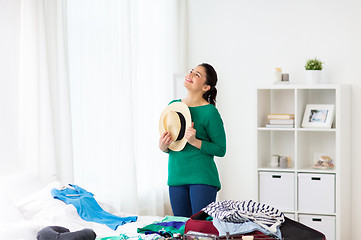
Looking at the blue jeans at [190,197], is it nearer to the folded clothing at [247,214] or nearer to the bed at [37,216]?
the bed at [37,216]

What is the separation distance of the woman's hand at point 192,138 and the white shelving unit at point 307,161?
1625 millimetres

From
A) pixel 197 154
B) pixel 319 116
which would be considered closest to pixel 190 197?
pixel 197 154

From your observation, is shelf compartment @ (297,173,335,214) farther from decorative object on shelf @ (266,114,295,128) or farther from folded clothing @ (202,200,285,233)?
folded clothing @ (202,200,285,233)

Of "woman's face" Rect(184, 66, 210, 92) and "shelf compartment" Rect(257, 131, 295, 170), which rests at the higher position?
"woman's face" Rect(184, 66, 210, 92)

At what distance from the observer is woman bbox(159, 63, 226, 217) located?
294 cm

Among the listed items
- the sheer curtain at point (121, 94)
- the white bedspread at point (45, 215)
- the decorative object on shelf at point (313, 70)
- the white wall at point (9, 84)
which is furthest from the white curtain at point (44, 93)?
the decorative object on shelf at point (313, 70)

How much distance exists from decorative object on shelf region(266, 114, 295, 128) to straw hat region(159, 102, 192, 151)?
1638 millimetres

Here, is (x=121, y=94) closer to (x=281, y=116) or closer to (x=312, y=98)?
(x=281, y=116)

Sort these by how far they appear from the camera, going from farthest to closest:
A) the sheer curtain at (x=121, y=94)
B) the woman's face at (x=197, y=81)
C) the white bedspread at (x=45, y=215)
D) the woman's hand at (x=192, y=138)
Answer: the sheer curtain at (x=121, y=94) < the woman's face at (x=197, y=81) < the woman's hand at (x=192, y=138) < the white bedspread at (x=45, y=215)

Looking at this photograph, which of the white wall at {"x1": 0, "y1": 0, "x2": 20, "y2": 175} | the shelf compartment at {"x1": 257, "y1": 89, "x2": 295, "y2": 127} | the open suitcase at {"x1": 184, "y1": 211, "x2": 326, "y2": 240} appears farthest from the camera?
the shelf compartment at {"x1": 257, "y1": 89, "x2": 295, "y2": 127}

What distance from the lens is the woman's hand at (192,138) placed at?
289 cm

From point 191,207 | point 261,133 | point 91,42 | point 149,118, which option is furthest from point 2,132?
point 261,133

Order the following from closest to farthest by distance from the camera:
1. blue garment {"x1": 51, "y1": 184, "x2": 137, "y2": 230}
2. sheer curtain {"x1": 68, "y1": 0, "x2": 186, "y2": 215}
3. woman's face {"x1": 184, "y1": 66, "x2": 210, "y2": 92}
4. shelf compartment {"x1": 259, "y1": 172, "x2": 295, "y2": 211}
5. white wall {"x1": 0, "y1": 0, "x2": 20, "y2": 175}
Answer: blue garment {"x1": 51, "y1": 184, "x2": 137, "y2": 230}
woman's face {"x1": 184, "y1": 66, "x2": 210, "y2": 92}
white wall {"x1": 0, "y1": 0, "x2": 20, "y2": 175}
sheer curtain {"x1": 68, "y1": 0, "x2": 186, "y2": 215}
shelf compartment {"x1": 259, "y1": 172, "x2": 295, "y2": 211}

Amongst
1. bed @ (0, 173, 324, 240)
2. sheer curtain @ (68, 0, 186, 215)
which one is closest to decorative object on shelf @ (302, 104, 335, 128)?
sheer curtain @ (68, 0, 186, 215)
